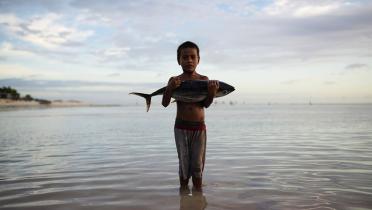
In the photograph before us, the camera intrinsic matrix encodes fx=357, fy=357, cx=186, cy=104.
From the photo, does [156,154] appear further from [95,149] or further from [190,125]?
[190,125]

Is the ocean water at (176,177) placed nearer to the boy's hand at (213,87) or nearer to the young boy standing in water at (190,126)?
the young boy standing in water at (190,126)

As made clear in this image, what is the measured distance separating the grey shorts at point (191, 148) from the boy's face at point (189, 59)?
0.96m

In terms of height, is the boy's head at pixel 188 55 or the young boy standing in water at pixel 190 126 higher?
the boy's head at pixel 188 55

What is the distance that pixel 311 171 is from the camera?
7.36 metres

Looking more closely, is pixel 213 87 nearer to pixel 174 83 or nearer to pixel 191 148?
pixel 174 83

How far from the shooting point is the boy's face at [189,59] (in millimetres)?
5422

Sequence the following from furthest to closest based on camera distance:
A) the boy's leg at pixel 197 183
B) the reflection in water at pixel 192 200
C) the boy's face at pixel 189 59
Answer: the boy's leg at pixel 197 183 → the boy's face at pixel 189 59 → the reflection in water at pixel 192 200

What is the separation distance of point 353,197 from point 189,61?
3.17 m

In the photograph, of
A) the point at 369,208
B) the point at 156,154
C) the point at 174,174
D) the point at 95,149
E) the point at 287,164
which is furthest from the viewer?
the point at 95,149

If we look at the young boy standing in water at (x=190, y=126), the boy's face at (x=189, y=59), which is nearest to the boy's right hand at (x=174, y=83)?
the young boy standing in water at (x=190, y=126)

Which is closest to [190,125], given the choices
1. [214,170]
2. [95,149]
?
[214,170]

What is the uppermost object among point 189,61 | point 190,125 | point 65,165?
point 189,61

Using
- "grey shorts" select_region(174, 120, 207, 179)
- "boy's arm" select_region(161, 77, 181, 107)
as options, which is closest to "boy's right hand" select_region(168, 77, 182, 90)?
"boy's arm" select_region(161, 77, 181, 107)

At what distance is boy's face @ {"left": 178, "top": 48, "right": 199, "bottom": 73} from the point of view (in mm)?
5422
